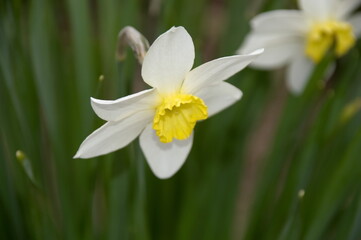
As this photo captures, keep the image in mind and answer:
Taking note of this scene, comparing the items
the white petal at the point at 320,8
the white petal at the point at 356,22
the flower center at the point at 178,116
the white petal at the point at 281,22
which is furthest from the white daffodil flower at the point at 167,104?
the white petal at the point at 356,22

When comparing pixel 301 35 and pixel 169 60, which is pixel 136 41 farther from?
pixel 301 35

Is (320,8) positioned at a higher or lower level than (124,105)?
higher

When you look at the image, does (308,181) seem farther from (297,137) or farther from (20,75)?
(20,75)

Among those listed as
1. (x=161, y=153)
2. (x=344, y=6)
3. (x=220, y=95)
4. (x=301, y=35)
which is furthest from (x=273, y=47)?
(x=161, y=153)

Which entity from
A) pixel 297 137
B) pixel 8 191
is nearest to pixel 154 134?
pixel 8 191

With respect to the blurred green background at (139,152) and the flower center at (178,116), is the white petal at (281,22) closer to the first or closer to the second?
the blurred green background at (139,152)

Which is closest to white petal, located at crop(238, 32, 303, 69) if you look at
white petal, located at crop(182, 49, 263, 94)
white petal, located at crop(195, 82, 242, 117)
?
white petal, located at crop(195, 82, 242, 117)
